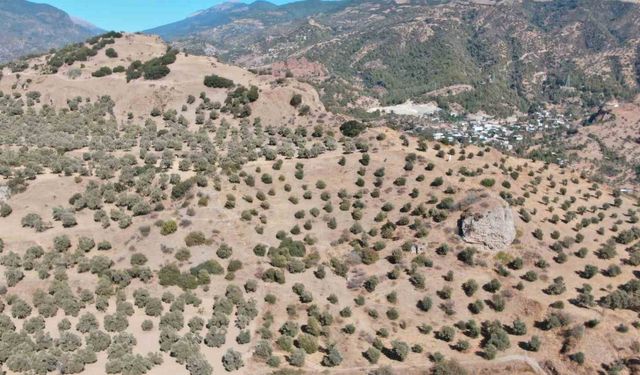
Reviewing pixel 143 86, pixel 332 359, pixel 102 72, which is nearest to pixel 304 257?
pixel 332 359

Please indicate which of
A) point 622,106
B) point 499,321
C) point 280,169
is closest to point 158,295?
point 280,169

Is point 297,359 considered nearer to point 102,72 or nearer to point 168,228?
point 168,228

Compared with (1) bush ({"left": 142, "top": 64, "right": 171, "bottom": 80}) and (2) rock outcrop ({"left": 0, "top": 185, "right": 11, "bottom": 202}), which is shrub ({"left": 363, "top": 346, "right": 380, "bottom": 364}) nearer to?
(2) rock outcrop ({"left": 0, "top": 185, "right": 11, "bottom": 202})

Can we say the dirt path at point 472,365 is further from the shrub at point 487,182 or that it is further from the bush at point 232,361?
the shrub at point 487,182

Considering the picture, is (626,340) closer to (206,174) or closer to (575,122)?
(206,174)

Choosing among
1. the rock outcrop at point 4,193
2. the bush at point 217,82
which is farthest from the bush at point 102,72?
the rock outcrop at point 4,193

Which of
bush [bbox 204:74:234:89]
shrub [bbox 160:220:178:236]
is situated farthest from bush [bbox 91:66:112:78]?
shrub [bbox 160:220:178:236]
